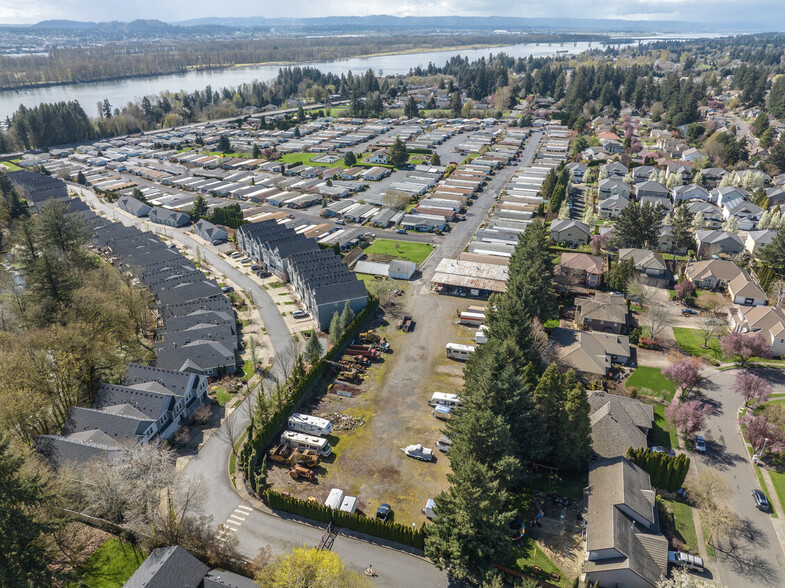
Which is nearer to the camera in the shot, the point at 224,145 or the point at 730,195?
the point at 730,195

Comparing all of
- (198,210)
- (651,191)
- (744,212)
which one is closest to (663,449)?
(744,212)

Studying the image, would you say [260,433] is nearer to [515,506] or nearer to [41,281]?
[515,506]

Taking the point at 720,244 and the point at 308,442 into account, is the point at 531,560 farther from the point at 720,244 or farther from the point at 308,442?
the point at 720,244

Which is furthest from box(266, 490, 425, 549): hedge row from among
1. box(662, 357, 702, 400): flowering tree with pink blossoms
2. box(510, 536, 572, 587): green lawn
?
box(662, 357, 702, 400): flowering tree with pink blossoms

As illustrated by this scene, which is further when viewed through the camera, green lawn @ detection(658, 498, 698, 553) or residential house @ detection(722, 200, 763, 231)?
residential house @ detection(722, 200, 763, 231)

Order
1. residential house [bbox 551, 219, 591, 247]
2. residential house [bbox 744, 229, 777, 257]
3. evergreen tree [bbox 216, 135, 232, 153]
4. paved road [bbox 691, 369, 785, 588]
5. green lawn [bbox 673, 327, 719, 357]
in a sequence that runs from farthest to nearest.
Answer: evergreen tree [bbox 216, 135, 232, 153], residential house [bbox 551, 219, 591, 247], residential house [bbox 744, 229, 777, 257], green lawn [bbox 673, 327, 719, 357], paved road [bbox 691, 369, 785, 588]

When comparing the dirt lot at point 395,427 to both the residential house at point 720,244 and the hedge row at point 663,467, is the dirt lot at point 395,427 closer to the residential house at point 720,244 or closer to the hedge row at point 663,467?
the hedge row at point 663,467

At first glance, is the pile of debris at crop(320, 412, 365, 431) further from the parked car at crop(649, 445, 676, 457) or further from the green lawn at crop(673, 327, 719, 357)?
the green lawn at crop(673, 327, 719, 357)
